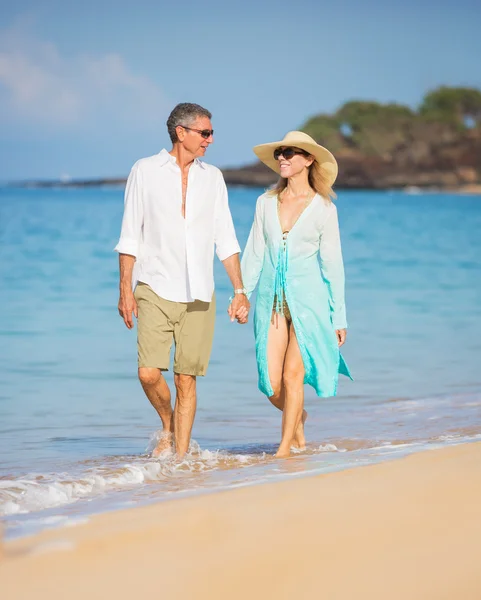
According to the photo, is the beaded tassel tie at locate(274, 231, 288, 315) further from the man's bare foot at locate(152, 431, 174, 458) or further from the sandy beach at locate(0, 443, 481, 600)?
the sandy beach at locate(0, 443, 481, 600)

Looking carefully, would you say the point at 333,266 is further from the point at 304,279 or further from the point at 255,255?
the point at 255,255

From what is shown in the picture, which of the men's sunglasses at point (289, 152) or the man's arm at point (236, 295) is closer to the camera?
the man's arm at point (236, 295)

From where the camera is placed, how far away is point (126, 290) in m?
5.66

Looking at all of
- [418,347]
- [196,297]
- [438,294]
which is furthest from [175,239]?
[438,294]

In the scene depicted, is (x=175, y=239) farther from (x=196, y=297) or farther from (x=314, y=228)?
(x=314, y=228)

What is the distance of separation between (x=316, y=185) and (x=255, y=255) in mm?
473

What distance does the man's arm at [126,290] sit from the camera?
5.67 m

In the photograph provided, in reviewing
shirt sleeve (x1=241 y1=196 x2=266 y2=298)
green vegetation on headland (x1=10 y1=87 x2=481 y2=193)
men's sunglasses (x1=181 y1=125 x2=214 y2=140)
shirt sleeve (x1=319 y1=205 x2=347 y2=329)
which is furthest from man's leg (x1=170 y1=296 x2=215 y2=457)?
green vegetation on headland (x1=10 y1=87 x2=481 y2=193)

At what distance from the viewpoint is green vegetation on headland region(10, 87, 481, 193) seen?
405 ft

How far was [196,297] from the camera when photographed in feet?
18.9

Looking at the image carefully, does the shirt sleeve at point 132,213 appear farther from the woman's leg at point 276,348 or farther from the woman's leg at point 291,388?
the woman's leg at point 291,388

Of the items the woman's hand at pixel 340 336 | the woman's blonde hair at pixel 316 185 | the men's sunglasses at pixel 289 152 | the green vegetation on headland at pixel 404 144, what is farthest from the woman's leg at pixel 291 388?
the green vegetation on headland at pixel 404 144

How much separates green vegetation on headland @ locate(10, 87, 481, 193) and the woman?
4514 inches

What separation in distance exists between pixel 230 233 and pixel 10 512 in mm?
1835
